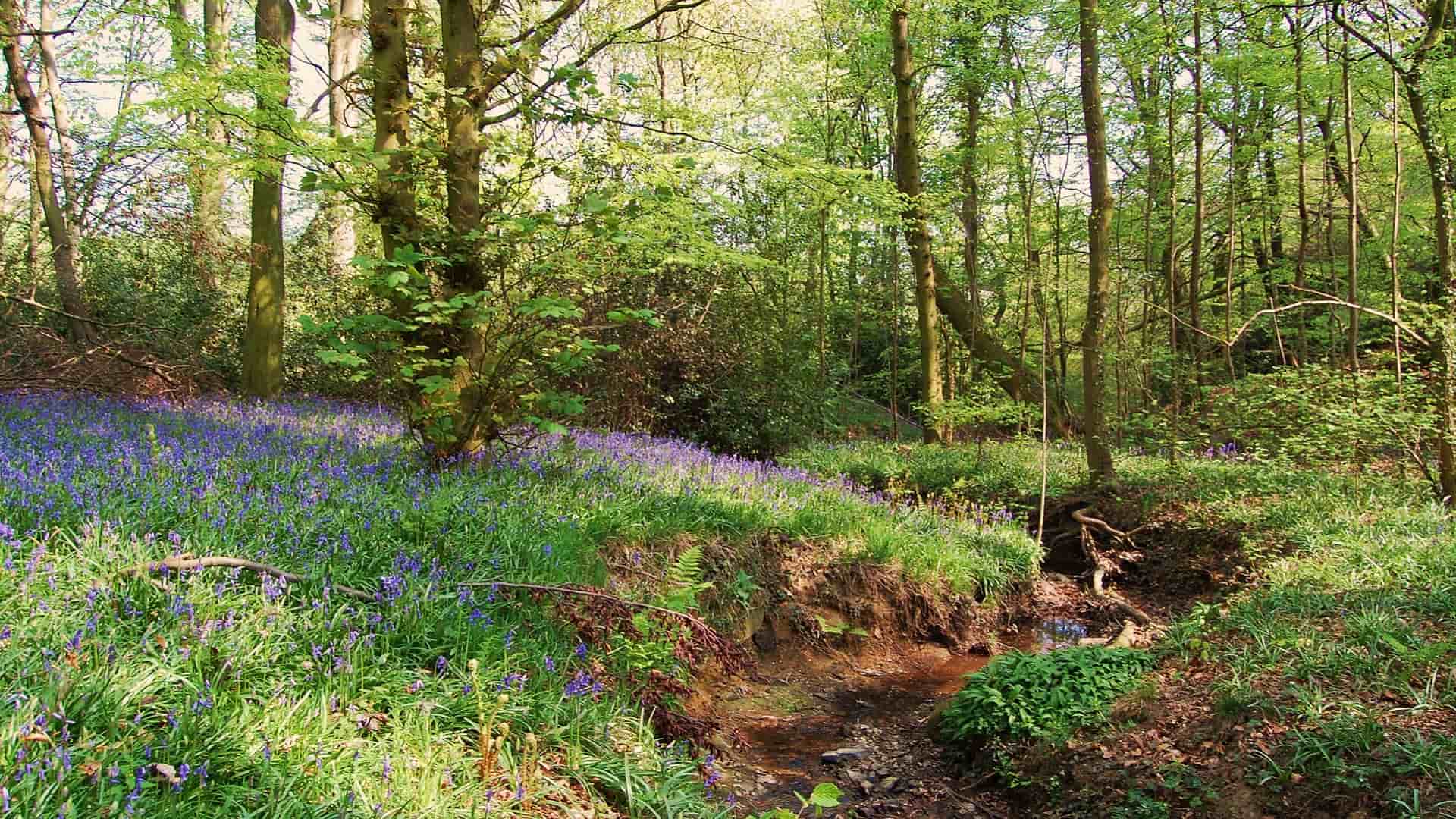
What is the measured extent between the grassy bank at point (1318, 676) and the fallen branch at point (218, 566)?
3599 mm

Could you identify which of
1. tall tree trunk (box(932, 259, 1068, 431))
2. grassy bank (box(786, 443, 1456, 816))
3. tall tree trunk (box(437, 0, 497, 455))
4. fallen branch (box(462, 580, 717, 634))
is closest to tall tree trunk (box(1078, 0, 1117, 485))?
grassy bank (box(786, 443, 1456, 816))

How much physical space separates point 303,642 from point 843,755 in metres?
3.06

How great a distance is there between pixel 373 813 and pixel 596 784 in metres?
1.06

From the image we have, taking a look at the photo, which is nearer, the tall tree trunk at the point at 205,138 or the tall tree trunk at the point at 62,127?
the tall tree trunk at the point at 205,138

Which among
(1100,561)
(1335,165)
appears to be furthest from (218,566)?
(1335,165)

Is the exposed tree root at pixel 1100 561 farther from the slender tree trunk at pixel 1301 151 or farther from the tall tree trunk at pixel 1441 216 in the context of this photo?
the slender tree trunk at pixel 1301 151

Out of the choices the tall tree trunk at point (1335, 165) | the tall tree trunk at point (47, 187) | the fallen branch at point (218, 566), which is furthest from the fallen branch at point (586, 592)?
the tall tree trunk at point (1335, 165)

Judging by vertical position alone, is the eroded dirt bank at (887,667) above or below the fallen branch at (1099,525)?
below

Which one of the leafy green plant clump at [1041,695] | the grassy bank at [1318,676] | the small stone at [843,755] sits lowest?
the small stone at [843,755]

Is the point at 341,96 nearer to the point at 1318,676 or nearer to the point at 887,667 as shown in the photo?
the point at 887,667

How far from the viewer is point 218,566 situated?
3068 millimetres

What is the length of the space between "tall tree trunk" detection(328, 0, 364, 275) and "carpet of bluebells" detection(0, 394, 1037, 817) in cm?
830

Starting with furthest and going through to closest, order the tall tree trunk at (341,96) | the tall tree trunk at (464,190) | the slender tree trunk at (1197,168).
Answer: the tall tree trunk at (341,96) → the slender tree trunk at (1197,168) → the tall tree trunk at (464,190)

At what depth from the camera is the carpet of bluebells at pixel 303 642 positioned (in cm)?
219
